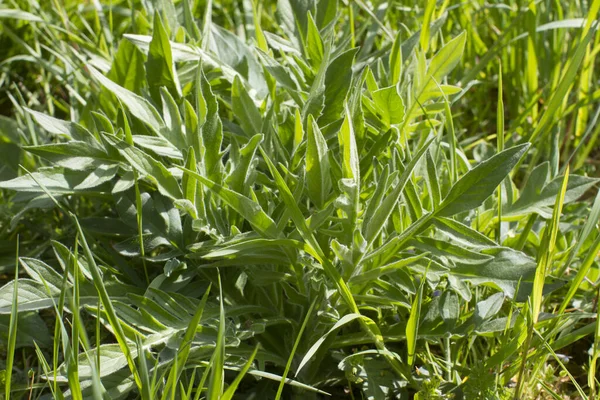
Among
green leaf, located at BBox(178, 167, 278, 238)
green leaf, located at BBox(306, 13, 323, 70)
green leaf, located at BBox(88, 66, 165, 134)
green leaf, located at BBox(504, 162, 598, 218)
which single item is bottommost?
green leaf, located at BBox(504, 162, 598, 218)

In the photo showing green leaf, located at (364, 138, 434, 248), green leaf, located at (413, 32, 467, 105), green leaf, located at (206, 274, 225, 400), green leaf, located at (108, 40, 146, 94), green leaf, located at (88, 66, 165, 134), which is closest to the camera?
green leaf, located at (206, 274, 225, 400)

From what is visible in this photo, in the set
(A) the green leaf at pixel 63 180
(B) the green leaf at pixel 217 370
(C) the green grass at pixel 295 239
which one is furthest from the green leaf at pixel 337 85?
(B) the green leaf at pixel 217 370

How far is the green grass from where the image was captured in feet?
4.21

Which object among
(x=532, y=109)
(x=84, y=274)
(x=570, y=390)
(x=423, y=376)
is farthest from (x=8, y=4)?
A: (x=570, y=390)

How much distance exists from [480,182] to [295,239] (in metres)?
0.35

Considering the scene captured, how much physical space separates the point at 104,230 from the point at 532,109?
1.33 meters

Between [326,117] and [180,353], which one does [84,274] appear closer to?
[180,353]

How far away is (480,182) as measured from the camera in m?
1.29

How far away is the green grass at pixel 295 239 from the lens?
1.28 meters

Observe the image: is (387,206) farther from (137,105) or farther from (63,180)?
(63,180)

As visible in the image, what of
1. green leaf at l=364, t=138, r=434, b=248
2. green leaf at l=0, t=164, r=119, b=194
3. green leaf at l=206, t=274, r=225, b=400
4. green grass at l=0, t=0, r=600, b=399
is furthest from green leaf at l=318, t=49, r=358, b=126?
green leaf at l=206, t=274, r=225, b=400

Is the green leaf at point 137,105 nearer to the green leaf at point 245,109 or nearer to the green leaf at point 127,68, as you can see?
the green leaf at point 245,109

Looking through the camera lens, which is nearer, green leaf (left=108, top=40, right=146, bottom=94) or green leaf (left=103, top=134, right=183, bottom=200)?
green leaf (left=103, top=134, right=183, bottom=200)

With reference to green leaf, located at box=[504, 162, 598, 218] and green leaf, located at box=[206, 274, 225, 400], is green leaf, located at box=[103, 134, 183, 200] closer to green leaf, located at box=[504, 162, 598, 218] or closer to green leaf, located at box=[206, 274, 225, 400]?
green leaf, located at box=[206, 274, 225, 400]
